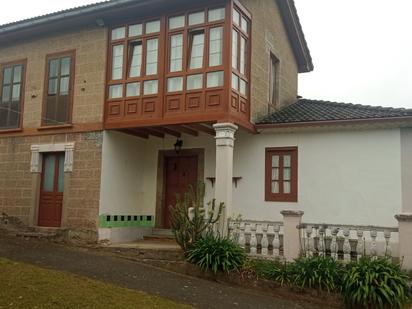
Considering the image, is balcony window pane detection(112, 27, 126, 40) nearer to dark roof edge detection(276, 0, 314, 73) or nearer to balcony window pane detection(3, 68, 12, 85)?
balcony window pane detection(3, 68, 12, 85)

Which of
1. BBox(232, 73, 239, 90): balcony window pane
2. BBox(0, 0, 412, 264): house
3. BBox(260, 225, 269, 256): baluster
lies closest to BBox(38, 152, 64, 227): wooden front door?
BBox(0, 0, 412, 264): house

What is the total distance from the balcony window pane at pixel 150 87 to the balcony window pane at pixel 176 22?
1.48 m

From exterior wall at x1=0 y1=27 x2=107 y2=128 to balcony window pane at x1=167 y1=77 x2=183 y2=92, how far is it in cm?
212

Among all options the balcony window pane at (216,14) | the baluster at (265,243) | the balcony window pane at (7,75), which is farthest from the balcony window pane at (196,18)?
the balcony window pane at (7,75)

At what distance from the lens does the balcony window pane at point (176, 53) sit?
12523 mm

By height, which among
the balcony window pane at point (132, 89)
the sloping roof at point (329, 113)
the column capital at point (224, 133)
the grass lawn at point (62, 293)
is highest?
the balcony window pane at point (132, 89)

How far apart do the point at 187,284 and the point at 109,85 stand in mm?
6298

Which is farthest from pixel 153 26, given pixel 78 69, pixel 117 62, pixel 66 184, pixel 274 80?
pixel 66 184

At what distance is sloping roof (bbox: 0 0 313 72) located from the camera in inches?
508

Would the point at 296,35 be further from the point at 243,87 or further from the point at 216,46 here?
the point at 216,46

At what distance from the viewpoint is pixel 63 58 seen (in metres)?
14.4

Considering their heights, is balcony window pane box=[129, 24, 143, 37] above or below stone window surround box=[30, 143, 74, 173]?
above

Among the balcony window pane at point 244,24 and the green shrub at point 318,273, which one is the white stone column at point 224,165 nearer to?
the green shrub at point 318,273

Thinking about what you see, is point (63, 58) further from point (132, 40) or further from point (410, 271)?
point (410, 271)
